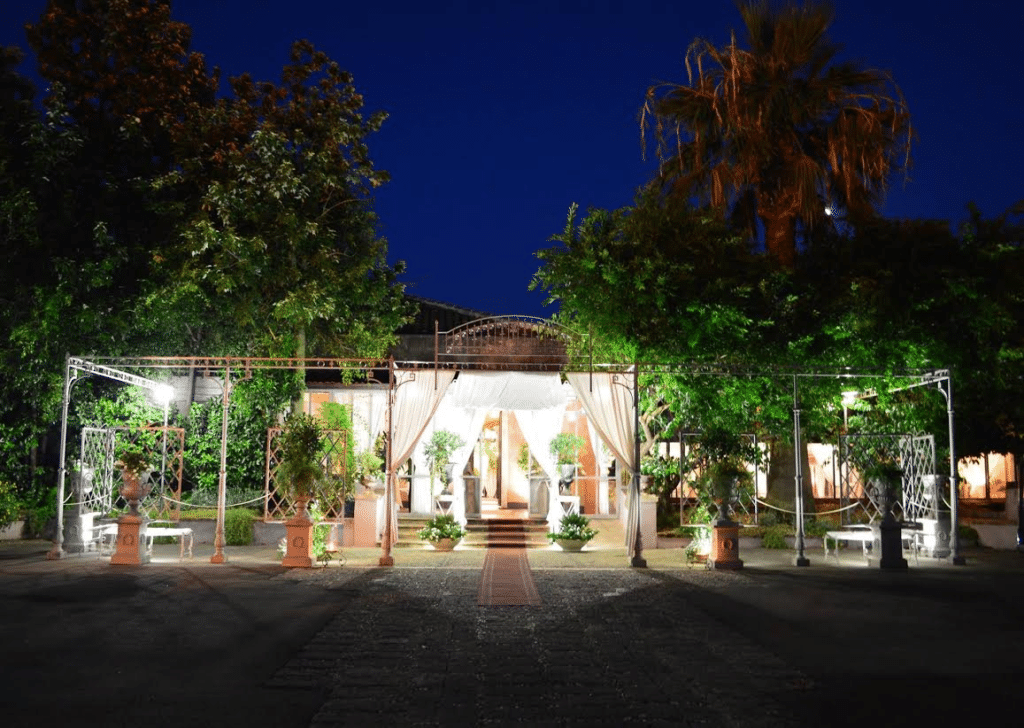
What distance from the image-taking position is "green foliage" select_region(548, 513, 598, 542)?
15.0 m

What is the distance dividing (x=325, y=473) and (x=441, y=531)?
6.74ft

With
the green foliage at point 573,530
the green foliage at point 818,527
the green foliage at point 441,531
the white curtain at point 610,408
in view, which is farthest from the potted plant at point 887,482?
the green foliage at point 441,531

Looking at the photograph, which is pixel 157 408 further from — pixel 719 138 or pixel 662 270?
pixel 719 138

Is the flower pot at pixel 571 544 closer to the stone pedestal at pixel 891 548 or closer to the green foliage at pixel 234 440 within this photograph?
the stone pedestal at pixel 891 548

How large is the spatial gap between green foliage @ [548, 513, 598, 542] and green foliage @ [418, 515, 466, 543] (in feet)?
5.13

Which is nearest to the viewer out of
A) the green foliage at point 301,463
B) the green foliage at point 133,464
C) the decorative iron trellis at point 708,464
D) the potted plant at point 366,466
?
the green foliage at point 301,463

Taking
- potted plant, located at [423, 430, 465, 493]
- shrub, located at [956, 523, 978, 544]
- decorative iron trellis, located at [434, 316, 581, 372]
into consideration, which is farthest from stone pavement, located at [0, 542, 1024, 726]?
decorative iron trellis, located at [434, 316, 581, 372]

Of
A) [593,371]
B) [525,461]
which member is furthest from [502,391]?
[525,461]

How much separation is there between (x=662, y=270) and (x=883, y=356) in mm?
3774

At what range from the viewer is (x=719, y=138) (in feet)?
54.8

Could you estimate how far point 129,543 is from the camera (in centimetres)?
1227

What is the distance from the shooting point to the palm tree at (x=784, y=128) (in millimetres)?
16031

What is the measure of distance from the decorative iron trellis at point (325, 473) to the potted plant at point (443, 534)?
1409 mm

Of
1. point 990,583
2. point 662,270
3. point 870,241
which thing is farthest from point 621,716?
point 870,241
